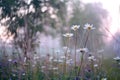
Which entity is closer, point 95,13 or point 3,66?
point 3,66

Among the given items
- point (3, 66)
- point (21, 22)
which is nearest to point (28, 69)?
point (3, 66)

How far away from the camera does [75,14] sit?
77.0ft

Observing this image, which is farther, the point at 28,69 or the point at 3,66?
the point at 3,66

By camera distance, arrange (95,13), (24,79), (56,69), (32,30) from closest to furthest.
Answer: (24,79), (56,69), (32,30), (95,13)

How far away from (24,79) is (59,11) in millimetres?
7427

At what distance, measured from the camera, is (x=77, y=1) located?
23953mm

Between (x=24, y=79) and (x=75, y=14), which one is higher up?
(x=75, y=14)

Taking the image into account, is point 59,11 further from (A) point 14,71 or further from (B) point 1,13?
(A) point 14,71

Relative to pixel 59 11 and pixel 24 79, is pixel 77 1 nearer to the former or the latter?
pixel 59 11

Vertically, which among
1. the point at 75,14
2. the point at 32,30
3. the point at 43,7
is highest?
the point at 75,14

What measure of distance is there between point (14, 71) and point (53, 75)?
23.2 inches

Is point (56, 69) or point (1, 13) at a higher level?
point (1, 13)

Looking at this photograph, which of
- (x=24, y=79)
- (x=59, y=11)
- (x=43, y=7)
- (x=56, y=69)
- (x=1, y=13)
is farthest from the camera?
(x=59, y=11)

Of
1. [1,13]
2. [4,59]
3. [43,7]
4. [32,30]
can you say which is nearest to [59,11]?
[43,7]
